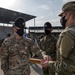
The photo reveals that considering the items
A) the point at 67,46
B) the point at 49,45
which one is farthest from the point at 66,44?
the point at 49,45

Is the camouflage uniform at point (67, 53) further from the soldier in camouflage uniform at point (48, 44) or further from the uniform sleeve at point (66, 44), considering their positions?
the soldier in camouflage uniform at point (48, 44)

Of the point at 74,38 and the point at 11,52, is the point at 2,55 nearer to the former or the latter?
the point at 11,52

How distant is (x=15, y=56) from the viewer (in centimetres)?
428

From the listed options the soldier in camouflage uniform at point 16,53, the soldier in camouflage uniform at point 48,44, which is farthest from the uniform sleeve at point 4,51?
the soldier in camouflage uniform at point 48,44

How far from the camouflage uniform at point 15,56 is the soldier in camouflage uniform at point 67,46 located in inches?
58.4

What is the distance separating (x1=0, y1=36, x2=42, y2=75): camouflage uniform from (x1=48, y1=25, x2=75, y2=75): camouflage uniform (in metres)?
1.57

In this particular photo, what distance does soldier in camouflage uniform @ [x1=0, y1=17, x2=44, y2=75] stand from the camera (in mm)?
4242

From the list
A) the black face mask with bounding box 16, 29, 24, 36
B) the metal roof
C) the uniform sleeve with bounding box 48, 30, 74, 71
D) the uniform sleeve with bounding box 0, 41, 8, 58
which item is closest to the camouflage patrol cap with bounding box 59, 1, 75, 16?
the uniform sleeve with bounding box 48, 30, 74, 71

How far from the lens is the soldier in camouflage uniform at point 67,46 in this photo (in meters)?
2.65

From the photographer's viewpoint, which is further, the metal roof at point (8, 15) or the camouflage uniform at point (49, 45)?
the metal roof at point (8, 15)

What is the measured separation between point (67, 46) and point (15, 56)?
1819 mm

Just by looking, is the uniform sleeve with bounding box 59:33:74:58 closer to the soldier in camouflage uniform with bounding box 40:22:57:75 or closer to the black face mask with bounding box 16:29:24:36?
the black face mask with bounding box 16:29:24:36

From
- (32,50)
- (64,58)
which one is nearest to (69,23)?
(64,58)

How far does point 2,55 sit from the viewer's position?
426cm
